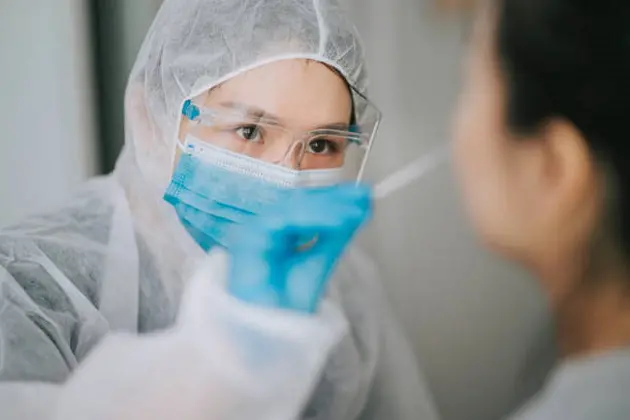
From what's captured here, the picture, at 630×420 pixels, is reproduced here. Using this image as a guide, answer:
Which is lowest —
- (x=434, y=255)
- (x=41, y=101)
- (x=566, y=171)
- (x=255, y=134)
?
(x=434, y=255)

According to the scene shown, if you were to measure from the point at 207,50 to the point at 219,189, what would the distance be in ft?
0.66

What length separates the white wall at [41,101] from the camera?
1115 mm

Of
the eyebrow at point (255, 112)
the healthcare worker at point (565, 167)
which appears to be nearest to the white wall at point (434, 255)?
the eyebrow at point (255, 112)

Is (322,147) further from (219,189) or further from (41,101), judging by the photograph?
(41,101)

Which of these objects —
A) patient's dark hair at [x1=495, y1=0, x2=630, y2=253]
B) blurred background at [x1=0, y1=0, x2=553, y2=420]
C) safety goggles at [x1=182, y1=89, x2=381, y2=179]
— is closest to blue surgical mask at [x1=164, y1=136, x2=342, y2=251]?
safety goggles at [x1=182, y1=89, x2=381, y2=179]

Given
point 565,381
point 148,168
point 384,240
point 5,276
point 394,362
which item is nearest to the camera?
point 565,381

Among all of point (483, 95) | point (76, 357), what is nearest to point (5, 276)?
point (76, 357)

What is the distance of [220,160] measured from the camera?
0.85 m

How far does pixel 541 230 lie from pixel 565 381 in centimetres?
13

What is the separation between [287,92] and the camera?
0.86 m

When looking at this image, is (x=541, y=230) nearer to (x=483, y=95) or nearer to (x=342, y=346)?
(x=483, y=95)

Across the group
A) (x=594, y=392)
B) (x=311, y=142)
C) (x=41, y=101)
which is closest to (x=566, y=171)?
(x=594, y=392)

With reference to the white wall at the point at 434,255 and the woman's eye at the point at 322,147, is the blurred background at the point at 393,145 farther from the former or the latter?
the woman's eye at the point at 322,147

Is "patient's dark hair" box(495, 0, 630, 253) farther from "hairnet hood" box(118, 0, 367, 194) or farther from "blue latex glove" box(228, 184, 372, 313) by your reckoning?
"hairnet hood" box(118, 0, 367, 194)
